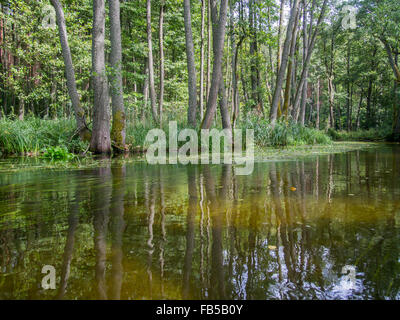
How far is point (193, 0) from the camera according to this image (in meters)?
20.2

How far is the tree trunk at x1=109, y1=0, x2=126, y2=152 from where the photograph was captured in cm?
795

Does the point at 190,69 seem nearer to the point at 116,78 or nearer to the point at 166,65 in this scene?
the point at 116,78

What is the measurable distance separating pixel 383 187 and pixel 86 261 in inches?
130

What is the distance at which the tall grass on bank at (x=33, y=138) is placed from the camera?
8250 mm

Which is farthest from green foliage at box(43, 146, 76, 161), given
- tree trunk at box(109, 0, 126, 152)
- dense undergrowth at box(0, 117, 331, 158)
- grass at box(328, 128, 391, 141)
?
grass at box(328, 128, 391, 141)

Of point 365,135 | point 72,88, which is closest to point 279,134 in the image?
point 72,88

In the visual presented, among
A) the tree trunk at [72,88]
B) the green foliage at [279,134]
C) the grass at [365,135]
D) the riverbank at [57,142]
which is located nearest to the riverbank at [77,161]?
the riverbank at [57,142]

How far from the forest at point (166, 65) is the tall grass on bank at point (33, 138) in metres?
0.03

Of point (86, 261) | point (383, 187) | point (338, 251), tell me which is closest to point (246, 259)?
point (338, 251)

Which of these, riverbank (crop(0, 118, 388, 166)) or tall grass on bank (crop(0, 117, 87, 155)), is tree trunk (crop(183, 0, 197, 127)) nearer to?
riverbank (crop(0, 118, 388, 166))

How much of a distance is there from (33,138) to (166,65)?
15.2 metres

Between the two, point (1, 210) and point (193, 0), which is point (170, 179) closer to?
point (1, 210)
